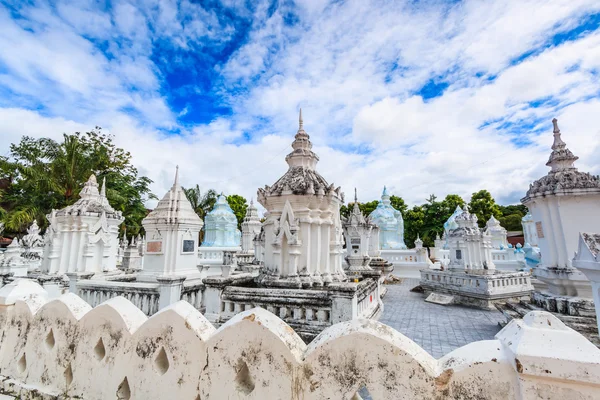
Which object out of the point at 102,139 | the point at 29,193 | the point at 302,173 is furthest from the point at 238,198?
the point at 302,173

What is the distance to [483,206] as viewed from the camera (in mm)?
40219

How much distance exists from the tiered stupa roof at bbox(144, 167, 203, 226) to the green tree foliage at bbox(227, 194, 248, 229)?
31.5m

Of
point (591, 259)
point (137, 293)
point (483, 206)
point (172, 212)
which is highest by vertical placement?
point (483, 206)

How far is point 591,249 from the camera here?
4641 mm

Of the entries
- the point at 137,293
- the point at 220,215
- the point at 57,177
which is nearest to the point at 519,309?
the point at 137,293

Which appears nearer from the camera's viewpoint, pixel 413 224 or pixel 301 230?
pixel 301 230

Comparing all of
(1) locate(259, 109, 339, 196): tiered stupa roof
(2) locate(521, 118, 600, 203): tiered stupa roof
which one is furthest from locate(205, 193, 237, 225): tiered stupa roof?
(2) locate(521, 118, 600, 203): tiered stupa roof

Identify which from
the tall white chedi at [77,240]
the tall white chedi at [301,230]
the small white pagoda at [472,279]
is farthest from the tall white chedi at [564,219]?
the tall white chedi at [77,240]

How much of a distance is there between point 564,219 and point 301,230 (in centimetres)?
623

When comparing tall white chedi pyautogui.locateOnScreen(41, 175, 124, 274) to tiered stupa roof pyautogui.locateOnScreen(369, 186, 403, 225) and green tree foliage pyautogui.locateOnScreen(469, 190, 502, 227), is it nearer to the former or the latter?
tiered stupa roof pyautogui.locateOnScreen(369, 186, 403, 225)

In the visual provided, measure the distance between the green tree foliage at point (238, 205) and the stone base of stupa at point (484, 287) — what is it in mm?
33401

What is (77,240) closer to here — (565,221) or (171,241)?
(171,241)

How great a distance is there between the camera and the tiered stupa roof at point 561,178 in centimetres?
668

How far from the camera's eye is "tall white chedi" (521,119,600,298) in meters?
6.65
